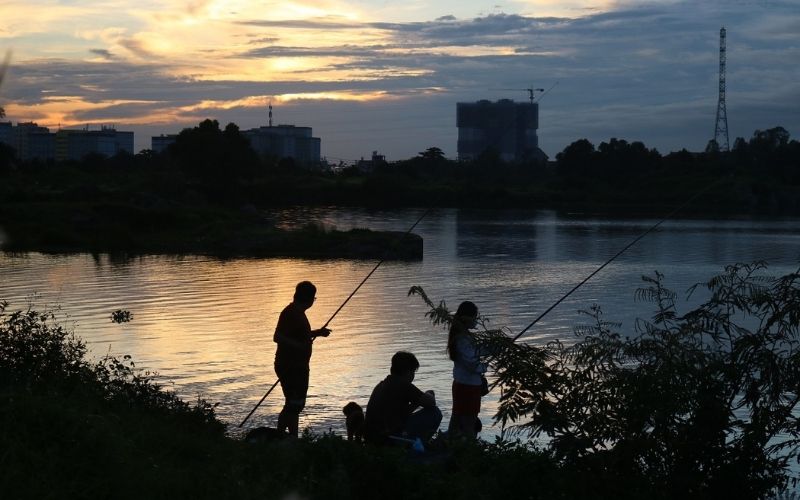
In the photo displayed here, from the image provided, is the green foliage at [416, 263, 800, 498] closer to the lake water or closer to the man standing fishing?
the man standing fishing

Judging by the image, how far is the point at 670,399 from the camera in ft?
23.4

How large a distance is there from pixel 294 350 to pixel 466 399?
1.48 meters

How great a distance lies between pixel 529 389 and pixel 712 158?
728 centimetres

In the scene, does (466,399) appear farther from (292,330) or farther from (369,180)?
A: (369,180)

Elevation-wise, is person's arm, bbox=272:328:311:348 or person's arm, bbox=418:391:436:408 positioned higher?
person's arm, bbox=272:328:311:348

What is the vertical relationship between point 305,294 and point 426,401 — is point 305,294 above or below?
above

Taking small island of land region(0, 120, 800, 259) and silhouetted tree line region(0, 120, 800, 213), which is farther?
silhouetted tree line region(0, 120, 800, 213)

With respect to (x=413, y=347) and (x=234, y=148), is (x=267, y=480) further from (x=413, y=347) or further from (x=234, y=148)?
(x=234, y=148)

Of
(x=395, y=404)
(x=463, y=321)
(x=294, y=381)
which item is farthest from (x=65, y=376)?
(x=463, y=321)

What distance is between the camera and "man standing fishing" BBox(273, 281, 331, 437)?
343 inches

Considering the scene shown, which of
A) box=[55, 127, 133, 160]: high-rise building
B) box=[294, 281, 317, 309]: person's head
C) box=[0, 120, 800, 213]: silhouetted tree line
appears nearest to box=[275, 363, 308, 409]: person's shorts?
box=[294, 281, 317, 309]: person's head

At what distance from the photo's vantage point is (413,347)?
715 inches

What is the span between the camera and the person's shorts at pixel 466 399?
8.44 m

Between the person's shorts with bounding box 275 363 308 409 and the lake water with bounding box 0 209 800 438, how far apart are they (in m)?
2.86
